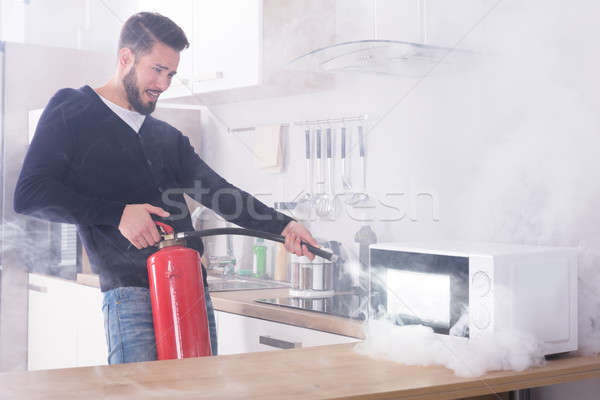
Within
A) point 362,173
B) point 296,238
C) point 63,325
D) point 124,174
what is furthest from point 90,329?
point 362,173

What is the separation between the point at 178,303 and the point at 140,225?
9cm

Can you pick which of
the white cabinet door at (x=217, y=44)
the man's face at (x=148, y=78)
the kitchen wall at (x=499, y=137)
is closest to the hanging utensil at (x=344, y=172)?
the kitchen wall at (x=499, y=137)

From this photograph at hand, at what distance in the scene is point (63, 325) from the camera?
0.72m

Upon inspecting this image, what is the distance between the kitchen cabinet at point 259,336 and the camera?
819 millimetres

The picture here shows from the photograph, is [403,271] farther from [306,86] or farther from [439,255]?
[306,86]

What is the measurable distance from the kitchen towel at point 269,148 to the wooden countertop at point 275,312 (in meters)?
0.14

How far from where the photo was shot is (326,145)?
Result: 88cm

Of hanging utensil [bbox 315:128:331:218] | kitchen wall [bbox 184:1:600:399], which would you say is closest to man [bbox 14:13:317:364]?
hanging utensil [bbox 315:128:331:218]

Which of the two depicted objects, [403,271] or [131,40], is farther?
[403,271]

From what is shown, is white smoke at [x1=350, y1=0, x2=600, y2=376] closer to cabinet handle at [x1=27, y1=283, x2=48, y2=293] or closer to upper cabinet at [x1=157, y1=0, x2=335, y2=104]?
upper cabinet at [x1=157, y1=0, x2=335, y2=104]

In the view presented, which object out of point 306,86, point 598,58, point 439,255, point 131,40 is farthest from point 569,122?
point 131,40

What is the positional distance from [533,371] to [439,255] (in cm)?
17

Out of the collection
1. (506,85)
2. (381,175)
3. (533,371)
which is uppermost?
(506,85)

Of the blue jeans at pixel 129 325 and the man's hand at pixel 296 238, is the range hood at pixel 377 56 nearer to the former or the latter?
the man's hand at pixel 296 238
